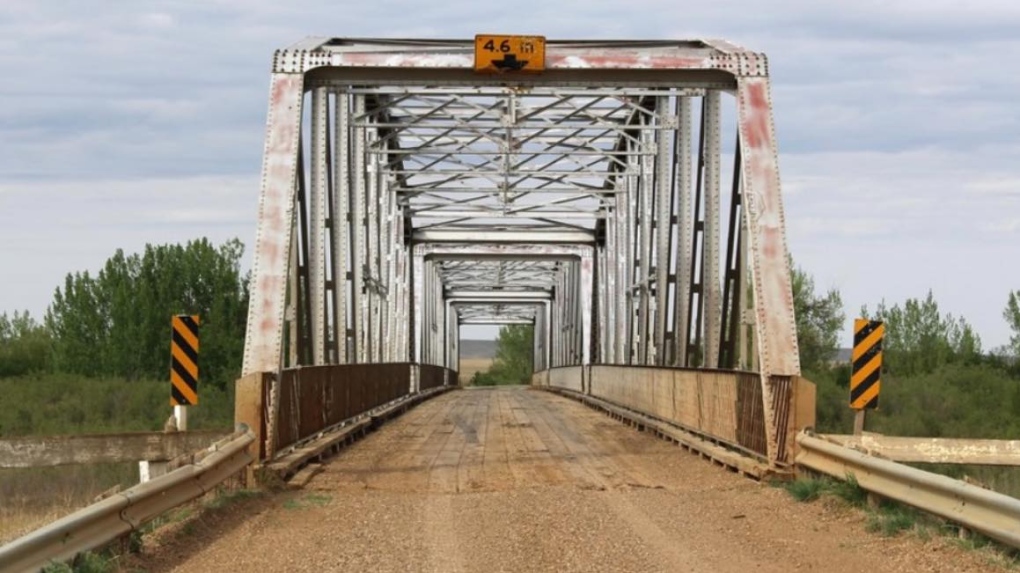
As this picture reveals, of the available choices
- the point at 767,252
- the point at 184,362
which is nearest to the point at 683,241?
the point at 767,252

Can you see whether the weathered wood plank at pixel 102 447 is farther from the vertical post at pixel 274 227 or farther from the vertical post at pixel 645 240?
the vertical post at pixel 645 240

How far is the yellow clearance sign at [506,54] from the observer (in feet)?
51.6

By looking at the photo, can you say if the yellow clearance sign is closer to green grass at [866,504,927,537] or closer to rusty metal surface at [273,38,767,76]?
rusty metal surface at [273,38,767,76]

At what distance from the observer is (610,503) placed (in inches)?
447

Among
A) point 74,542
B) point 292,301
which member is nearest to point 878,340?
point 292,301

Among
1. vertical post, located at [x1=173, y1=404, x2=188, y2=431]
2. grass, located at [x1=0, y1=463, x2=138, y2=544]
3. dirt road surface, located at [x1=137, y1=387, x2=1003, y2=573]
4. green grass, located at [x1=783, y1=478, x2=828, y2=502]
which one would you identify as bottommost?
grass, located at [x1=0, y1=463, x2=138, y2=544]

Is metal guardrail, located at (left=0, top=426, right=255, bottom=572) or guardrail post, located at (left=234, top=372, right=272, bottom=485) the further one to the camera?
guardrail post, located at (left=234, top=372, right=272, bottom=485)

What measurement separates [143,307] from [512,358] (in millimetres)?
78230

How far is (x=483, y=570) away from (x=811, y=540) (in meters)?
2.40

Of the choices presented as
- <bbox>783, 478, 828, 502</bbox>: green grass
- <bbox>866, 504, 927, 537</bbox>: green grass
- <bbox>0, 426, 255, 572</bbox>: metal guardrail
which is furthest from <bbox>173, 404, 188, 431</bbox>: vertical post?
<bbox>866, 504, 927, 537</bbox>: green grass

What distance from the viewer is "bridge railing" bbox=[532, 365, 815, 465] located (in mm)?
12570

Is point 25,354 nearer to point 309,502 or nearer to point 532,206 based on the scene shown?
point 532,206

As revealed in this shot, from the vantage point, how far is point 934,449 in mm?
12844

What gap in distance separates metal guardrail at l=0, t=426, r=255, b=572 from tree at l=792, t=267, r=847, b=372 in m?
45.1
